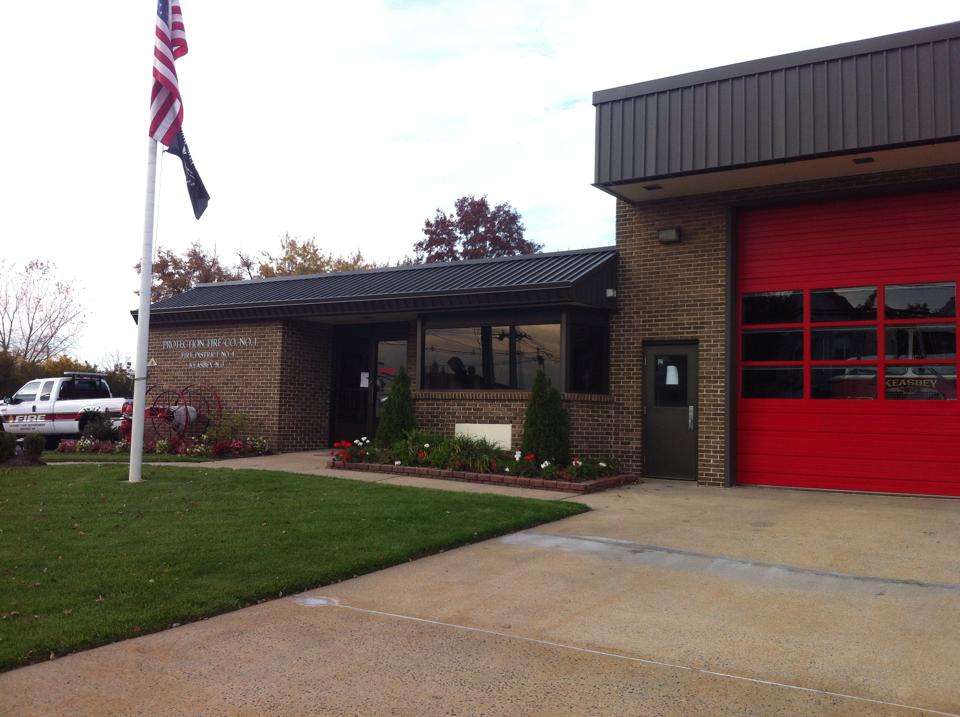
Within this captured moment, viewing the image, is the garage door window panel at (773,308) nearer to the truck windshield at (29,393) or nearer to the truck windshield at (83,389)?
the truck windshield at (83,389)

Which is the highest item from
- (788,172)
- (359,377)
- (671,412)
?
(788,172)

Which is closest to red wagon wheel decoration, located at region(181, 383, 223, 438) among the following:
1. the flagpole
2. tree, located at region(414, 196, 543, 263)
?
the flagpole

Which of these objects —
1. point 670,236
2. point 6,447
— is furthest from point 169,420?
point 670,236

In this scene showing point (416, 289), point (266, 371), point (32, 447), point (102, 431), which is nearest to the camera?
point (32, 447)

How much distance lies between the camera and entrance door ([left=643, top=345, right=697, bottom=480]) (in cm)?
1289

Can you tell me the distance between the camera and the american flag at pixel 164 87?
10750 millimetres

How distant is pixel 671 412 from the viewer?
13070 mm

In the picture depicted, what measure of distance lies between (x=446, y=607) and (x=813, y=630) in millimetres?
2368

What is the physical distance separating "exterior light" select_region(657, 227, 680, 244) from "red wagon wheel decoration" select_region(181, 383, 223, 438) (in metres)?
9.72

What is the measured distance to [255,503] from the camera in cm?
930

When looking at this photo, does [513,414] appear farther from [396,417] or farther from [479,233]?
[479,233]

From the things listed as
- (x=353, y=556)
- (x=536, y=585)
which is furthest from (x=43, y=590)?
(x=536, y=585)

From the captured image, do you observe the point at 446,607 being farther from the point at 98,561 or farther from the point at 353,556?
the point at 98,561

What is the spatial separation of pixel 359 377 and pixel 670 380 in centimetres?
738
